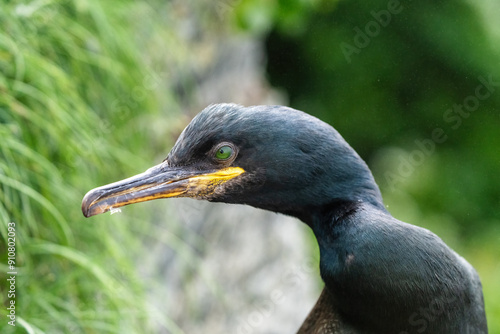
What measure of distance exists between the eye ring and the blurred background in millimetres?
769

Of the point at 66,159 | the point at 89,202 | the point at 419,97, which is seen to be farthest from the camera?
the point at 419,97

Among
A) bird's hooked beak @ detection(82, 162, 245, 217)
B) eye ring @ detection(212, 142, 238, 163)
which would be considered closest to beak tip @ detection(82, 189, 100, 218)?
bird's hooked beak @ detection(82, 162, 245, 217)

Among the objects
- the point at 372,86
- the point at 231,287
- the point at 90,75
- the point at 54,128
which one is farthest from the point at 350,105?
the point at 54,128

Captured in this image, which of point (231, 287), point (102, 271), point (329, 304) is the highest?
point (329, 304)

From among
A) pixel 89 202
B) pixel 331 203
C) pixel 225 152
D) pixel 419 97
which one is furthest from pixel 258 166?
pixel 419 97

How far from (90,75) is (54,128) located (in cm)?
50

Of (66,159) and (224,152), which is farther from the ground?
(224,152)

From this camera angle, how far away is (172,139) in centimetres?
443

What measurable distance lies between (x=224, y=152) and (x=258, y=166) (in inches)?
4.4

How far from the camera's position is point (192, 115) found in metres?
4.78

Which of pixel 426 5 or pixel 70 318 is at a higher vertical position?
pixel 426 5

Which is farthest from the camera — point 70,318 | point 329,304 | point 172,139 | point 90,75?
point 172,139

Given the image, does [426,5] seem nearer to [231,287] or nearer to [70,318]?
[231,287]

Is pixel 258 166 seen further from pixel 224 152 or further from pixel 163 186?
pixel 163 186
